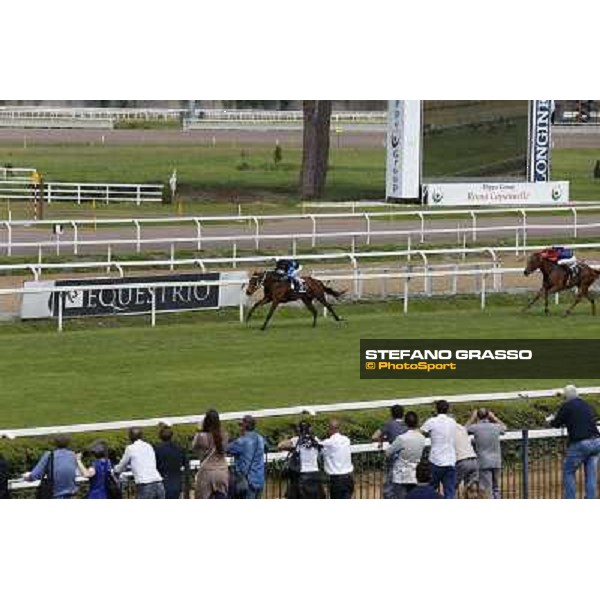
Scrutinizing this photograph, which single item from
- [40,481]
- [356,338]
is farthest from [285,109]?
[40,481]

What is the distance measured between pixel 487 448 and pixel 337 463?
3.27 ft

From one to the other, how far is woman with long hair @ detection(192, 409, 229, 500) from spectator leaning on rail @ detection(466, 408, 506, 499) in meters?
1.66

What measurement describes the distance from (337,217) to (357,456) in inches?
260

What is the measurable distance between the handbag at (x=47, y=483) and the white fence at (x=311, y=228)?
7.04 meters

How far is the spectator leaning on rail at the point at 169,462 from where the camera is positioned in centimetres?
1552

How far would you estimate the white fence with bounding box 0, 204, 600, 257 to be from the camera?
74.6 ft

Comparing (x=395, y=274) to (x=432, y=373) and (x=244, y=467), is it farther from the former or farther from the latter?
(x=244, y=467)

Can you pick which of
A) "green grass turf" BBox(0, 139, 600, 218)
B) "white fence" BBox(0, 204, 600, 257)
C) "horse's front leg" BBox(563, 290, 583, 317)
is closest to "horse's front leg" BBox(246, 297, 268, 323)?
"white fence" BBox(0, 204, 600, 257)

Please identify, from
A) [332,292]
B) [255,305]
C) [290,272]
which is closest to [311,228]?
[332,292]

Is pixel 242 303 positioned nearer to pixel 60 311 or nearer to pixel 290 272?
pixel 290 272

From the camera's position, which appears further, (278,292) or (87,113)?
(278,292)

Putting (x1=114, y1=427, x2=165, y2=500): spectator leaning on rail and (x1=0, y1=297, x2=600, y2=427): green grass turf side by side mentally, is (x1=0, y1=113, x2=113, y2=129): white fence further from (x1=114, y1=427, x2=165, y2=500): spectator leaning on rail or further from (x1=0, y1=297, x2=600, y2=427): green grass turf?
(x1=114, y1=427, x2=165, y2=500): spectator leaning on rail

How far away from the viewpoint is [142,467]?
15383 mm

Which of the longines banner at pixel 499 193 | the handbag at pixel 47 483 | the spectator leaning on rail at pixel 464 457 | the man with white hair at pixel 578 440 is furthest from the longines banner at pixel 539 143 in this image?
the handbag at pixel 47 483
